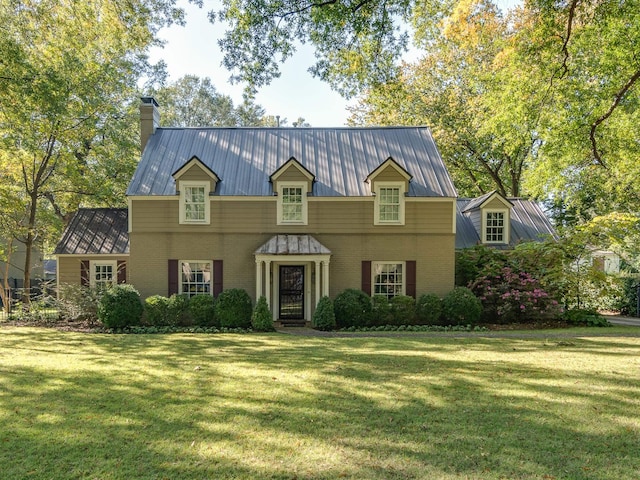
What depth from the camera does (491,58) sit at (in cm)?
2552

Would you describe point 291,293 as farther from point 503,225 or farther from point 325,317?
point 503,225

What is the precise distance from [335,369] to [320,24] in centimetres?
892

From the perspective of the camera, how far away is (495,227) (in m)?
19.1

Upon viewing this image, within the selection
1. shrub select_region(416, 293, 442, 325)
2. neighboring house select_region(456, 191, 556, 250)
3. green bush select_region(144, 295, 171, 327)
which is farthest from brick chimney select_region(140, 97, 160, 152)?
neighboring house select_region(456, 191, 556, 250)

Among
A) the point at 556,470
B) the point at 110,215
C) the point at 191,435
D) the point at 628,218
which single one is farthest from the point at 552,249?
the point at 110,215

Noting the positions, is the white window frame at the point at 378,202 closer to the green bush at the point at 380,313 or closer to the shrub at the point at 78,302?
the green bush at the point at 380,313

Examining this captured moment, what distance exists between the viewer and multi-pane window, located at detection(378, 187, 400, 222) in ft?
54.0

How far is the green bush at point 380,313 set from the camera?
15.1 meters

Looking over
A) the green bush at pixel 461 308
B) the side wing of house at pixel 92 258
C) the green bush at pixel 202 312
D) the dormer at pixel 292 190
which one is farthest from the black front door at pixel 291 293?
the side wing of house at pixel 92 258

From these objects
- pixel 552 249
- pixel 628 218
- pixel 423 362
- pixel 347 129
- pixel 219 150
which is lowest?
pixel 423 362

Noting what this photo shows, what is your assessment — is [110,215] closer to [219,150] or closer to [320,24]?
[219,150]

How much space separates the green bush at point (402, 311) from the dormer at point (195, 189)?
8003mm

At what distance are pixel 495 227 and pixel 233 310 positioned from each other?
12577 mm

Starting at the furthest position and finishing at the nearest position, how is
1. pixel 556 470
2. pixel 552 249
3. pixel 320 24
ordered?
pixel 552 249 < pixel 320 24 < pixel 556 470
